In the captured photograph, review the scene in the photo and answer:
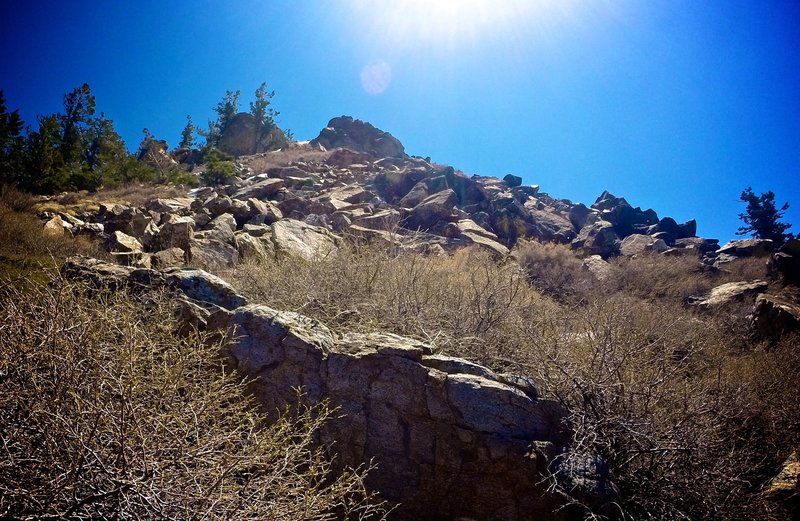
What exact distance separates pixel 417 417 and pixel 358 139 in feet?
118

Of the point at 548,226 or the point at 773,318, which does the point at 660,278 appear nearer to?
the point at 773,318

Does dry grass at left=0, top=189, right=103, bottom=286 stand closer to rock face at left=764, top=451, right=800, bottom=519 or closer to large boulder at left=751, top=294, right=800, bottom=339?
rock face at left=764, top=451, right=800, bottom=519

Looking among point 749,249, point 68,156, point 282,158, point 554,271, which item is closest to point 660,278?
point 554,271

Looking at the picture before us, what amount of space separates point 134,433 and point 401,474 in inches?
81.0

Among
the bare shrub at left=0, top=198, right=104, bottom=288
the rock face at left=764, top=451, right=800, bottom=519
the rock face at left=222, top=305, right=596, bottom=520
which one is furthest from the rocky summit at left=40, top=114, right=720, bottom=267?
the rock face at left=764, top=451, right=800, bottom=519

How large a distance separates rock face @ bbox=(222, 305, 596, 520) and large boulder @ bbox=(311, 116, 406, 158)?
31440 millimetres

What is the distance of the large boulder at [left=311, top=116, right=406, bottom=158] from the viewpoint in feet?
114

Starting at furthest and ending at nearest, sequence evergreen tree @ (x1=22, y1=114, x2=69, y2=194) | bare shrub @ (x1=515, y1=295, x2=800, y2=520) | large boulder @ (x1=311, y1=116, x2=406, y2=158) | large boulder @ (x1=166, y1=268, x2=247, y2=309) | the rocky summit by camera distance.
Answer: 1. large boulder @ (x1=311, y1=116, x2=406, y2=158)
2. evergreen tree @ (x1=22, y1=114, x2=69, y2=194)
3. the rocky summit
4. large boulder @ (x1=166, y1=268, x2=247, y2=309)
5. bare shrub @ (x1=515, y1=295, x2=800, y2=520)

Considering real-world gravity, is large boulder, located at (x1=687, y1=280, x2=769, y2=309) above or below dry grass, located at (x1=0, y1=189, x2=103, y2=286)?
above

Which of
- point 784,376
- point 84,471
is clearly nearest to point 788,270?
point 784,376

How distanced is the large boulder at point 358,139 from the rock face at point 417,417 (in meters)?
31.4

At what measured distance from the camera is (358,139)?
120 ft

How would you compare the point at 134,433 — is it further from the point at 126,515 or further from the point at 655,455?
the point at 655,455

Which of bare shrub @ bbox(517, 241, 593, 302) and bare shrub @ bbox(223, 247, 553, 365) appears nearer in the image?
bare shrub @ bbox(223, 247, 553, 365)
